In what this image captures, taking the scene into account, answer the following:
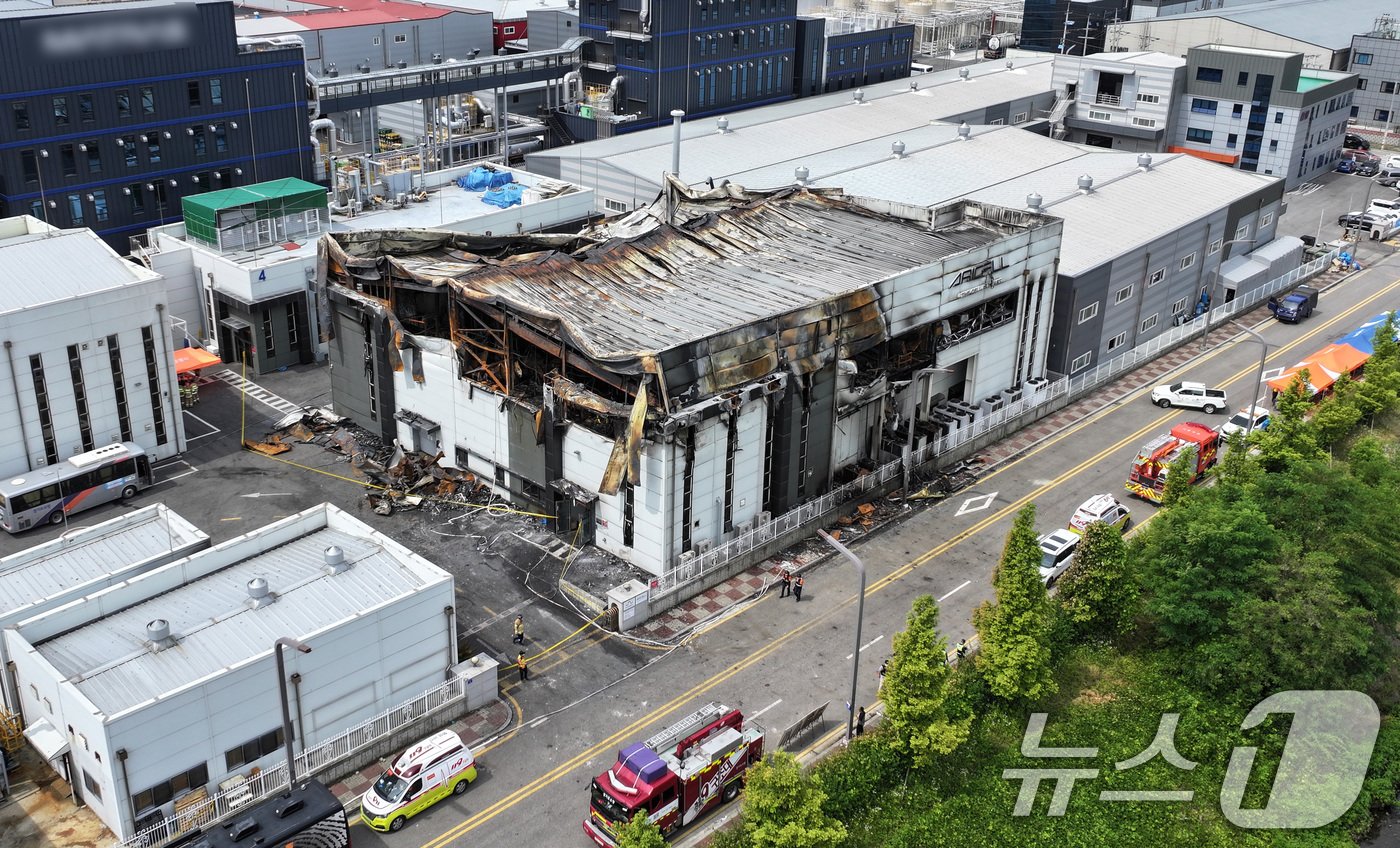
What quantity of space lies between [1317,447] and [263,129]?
2962 inches

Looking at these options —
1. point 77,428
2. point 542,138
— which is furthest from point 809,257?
point 542,138

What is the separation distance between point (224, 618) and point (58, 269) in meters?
31.7

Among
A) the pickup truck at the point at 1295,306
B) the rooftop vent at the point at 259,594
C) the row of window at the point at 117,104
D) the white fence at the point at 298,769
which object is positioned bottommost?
the white fence at the point at 298,769

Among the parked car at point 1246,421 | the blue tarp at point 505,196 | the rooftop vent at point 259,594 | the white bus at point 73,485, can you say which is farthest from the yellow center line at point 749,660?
the blue tarp at point 505,196

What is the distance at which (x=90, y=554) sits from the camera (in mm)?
55250

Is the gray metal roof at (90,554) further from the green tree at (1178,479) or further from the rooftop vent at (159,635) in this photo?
the green tree at (1178,479)

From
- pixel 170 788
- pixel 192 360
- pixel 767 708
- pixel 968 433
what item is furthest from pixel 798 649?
pixel 192 360

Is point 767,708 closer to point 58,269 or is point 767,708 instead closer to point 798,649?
point 798,649

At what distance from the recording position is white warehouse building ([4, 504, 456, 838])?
44.3m

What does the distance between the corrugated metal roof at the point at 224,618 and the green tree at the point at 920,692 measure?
18330 mm

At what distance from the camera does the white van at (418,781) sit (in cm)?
4609

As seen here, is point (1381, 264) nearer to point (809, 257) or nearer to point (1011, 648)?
point (809, 257)

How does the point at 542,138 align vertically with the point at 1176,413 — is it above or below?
above

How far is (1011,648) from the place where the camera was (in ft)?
172
